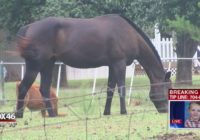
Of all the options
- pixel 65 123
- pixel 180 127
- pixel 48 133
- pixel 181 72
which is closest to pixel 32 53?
pixel 65 123

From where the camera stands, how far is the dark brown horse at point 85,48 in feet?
50.7

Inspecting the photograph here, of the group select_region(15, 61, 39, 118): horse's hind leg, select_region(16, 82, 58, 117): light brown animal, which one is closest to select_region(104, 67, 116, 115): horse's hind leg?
select_region(16, 82, 58, 117): light brown animal

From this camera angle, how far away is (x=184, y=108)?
31.4 feet

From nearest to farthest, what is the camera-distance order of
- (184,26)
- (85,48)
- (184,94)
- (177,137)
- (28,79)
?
1. (184,26)
2. (184,94)
3. (177,137)
4. (28,79)
5. (85,48)

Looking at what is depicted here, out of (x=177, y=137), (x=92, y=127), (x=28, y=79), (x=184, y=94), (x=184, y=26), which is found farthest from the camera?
(x=28, y=79)

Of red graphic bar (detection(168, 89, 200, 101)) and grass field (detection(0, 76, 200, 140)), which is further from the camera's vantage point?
grass field (detection(0, 76, 200, 140))

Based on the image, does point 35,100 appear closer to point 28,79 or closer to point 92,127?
point 28,79

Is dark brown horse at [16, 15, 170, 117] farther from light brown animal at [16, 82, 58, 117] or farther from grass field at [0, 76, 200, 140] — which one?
grass field at [0, 76, 200, 140]

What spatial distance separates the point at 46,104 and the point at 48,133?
3.76 meters

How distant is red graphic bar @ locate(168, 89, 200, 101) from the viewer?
31.3 ft

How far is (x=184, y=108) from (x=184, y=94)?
184 millimetres

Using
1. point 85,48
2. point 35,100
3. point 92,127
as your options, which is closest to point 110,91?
point 85,48

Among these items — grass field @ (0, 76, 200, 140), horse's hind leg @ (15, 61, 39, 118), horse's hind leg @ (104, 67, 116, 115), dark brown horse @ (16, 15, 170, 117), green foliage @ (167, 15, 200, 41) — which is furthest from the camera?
horse's hind leg @ (104, 67, 116, 115)

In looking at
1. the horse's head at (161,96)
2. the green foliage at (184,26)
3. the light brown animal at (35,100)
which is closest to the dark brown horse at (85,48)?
the horse's head at (161,96)
